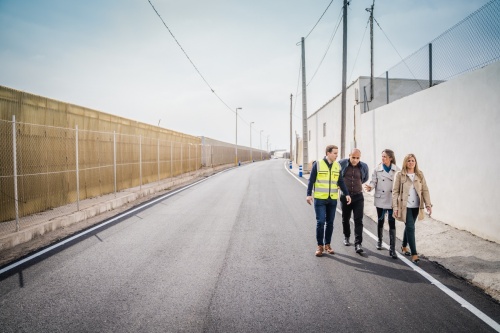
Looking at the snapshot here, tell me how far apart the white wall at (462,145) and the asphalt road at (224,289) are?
222 cm

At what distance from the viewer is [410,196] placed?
17.5ft

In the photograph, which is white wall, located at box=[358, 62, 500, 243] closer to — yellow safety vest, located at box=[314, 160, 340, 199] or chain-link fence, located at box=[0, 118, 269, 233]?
yellow safety vest, located at box=[314, 160, 340, 199]

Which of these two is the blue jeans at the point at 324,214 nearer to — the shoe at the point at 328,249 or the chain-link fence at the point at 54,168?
the shoe at the point at 328,249

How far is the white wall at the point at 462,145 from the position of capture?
5.99 meters

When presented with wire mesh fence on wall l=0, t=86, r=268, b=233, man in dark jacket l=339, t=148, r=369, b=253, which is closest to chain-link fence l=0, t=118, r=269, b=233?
wire mesh fence on wall l=0, t=86, r=268, b=233

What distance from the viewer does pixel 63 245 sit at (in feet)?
19.7

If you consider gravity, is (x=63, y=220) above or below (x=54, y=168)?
below

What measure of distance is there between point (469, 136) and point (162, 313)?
676 centimetres

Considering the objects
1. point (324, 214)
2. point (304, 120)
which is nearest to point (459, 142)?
point (324, 214)

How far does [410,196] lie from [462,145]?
265 cm

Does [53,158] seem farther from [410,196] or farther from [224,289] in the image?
[410,196]

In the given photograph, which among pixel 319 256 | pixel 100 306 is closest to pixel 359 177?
pixel 319 256

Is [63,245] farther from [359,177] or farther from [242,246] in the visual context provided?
[359,177]

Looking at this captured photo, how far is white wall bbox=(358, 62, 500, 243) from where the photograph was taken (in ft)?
19.6
